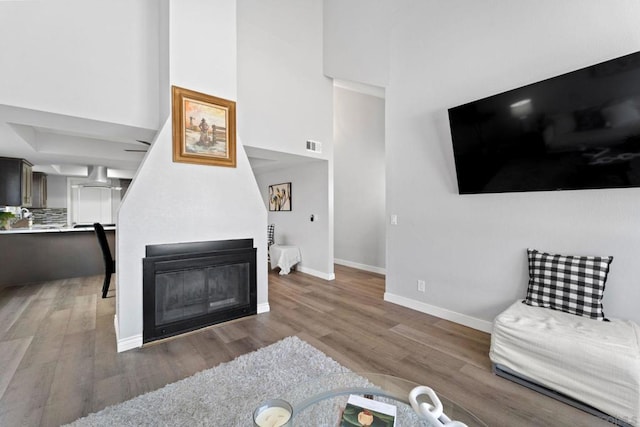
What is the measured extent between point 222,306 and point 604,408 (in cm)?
310

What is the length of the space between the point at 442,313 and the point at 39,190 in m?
8.02

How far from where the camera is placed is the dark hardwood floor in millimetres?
1718

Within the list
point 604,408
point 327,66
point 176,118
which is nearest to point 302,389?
point 604,408

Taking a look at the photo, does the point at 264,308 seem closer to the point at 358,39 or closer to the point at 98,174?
the point at 358,39

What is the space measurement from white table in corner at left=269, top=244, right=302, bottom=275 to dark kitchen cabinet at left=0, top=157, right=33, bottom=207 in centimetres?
435

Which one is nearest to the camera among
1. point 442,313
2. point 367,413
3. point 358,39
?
point 367,413

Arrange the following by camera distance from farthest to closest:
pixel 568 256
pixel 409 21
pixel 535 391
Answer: pixel 409 21
pixel 568 256
pixel 535 391

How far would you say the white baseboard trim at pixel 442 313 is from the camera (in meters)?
2.75

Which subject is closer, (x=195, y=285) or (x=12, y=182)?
(x=195, y=285)

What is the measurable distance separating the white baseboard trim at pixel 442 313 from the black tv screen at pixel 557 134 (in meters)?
1.34

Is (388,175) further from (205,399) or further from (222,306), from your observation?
(205,399)

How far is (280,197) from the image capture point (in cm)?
590

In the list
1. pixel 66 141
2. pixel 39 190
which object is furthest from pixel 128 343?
pixel 39 190

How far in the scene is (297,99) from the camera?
13.7 ft
